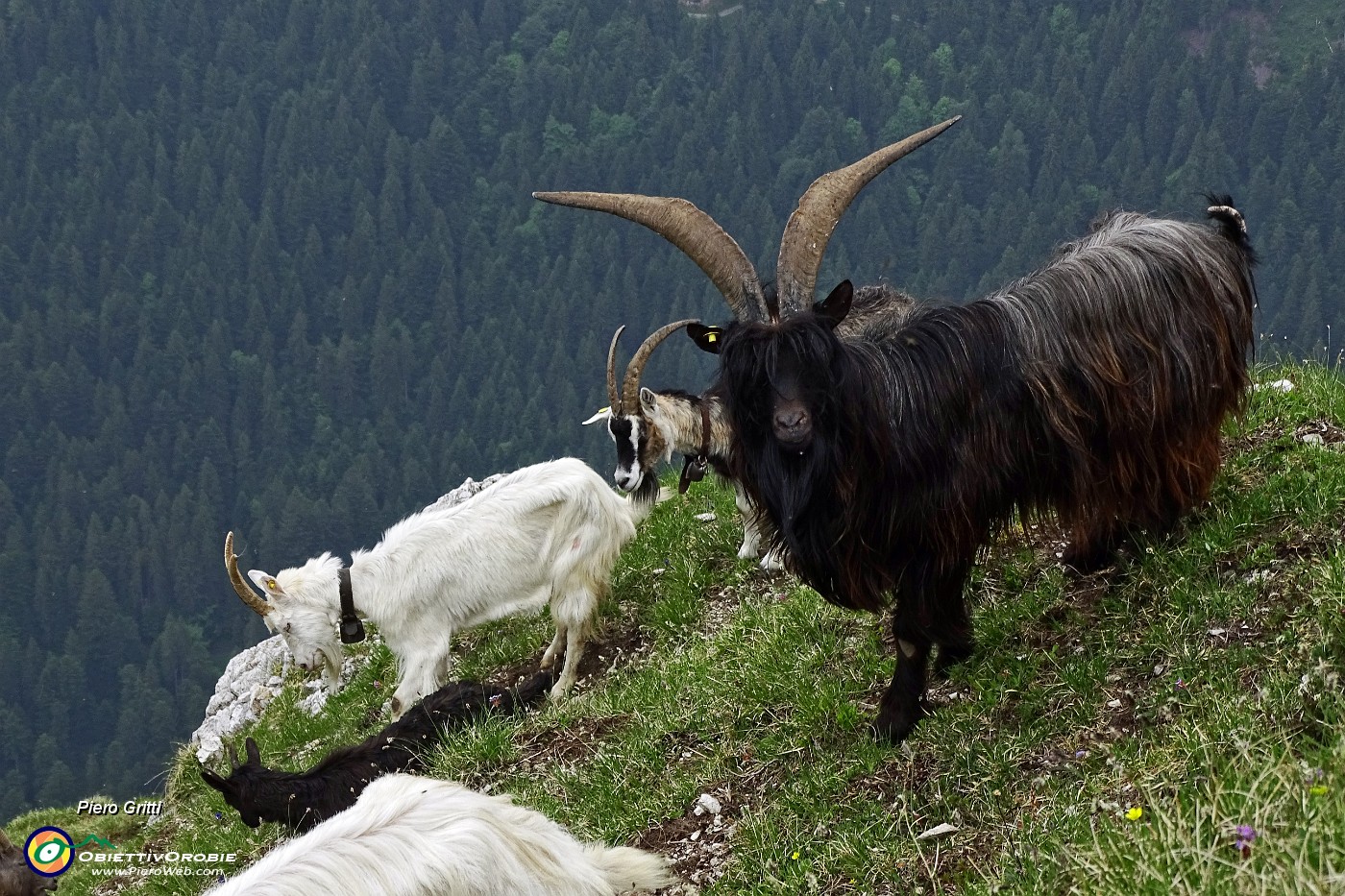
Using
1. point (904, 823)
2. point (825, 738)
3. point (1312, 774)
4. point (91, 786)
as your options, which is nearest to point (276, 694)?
point (825, 738)

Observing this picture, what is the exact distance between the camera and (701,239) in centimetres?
577

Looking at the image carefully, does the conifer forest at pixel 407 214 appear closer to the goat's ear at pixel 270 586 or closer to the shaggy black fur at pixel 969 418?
the goat's ear at pixel 270 586

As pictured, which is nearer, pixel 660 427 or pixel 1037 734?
pixel 1037 734

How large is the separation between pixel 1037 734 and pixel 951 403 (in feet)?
4.47

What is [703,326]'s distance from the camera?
5645mm

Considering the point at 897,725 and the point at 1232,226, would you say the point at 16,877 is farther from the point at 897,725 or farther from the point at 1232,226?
the point at 1232,226

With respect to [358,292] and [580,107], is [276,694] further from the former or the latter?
[580,107]

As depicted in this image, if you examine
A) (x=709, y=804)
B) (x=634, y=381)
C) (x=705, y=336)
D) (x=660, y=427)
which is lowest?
(x=660, y=427)

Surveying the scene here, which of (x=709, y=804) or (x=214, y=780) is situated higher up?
(x=709, y=804)

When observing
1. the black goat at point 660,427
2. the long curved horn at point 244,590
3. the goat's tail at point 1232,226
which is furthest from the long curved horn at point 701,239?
the long curved horn at point 244,590

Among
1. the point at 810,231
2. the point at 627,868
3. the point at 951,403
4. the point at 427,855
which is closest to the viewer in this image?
the point at 427,855

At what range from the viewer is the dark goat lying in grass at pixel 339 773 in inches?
304

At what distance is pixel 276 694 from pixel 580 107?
4515 inches

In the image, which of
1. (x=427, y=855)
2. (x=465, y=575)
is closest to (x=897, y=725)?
(x=427, y=855)
